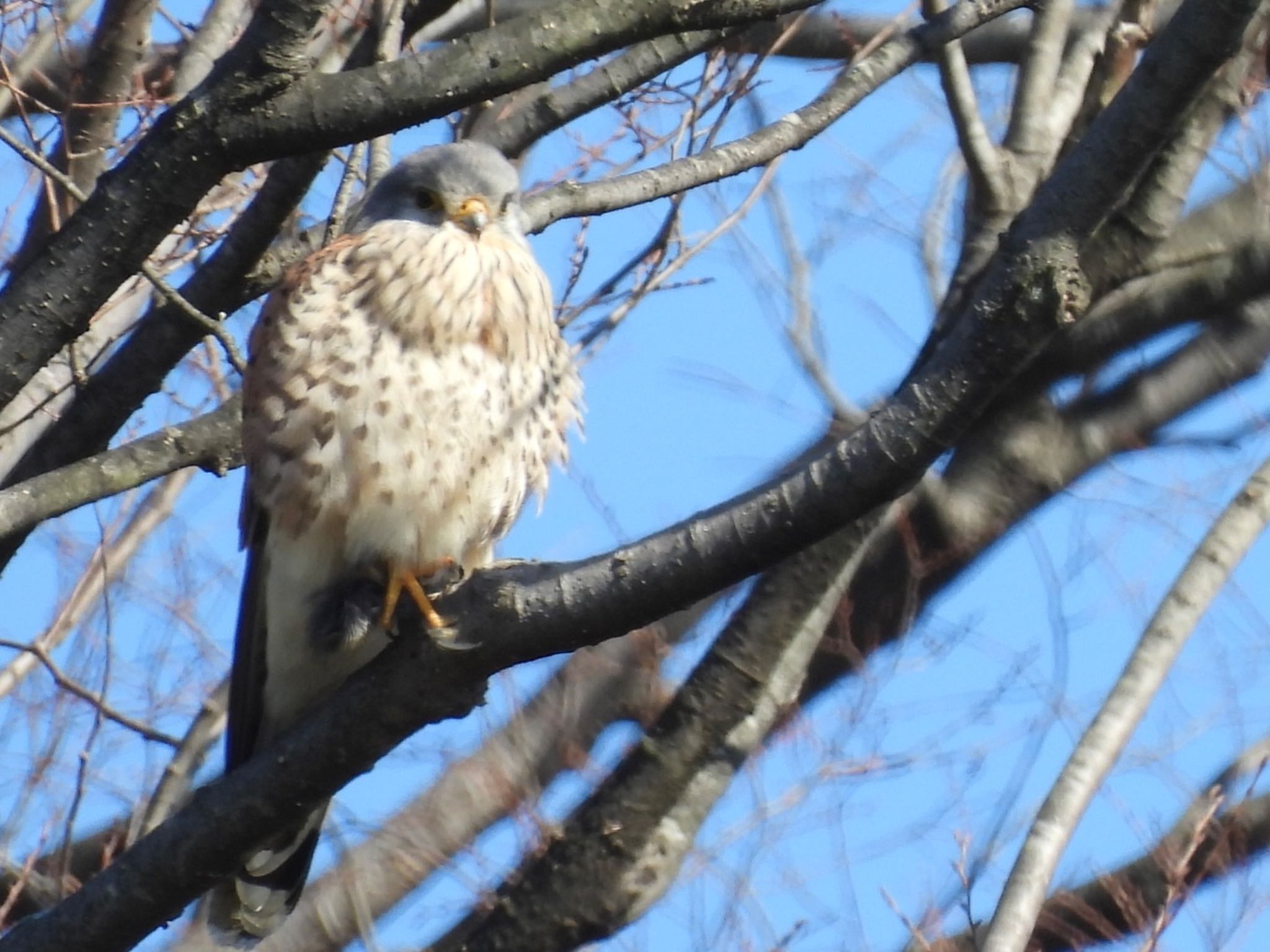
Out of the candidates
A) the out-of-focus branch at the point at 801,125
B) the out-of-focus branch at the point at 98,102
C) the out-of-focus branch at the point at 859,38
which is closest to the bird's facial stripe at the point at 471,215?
the out-of-focus branch at the point at 801,125

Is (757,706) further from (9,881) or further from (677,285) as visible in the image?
(9,881)

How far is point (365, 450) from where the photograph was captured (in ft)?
10.4

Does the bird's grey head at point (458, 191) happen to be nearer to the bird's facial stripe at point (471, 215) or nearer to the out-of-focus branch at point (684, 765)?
the bird's facial stripe at point (471, 215)

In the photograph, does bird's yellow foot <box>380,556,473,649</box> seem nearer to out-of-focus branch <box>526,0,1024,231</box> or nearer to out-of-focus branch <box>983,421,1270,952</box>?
out-of-focus branch <box>526,0,1024,231</box>

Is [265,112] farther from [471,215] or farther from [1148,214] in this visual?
[1148,214]

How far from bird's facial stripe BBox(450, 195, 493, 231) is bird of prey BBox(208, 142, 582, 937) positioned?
1.7 inches

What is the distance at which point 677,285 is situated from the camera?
4.64 meters

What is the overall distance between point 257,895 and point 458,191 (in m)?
1.41

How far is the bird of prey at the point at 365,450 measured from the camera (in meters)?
3.18

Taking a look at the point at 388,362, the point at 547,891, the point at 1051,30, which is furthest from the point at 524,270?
the point at 1051,30

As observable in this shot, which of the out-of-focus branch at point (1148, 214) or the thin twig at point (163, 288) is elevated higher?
the thin twig at point (163, 288)

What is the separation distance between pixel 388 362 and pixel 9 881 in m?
1.95

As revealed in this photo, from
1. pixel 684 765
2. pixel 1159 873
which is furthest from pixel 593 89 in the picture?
pixel 1159 873

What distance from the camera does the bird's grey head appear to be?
364 cm
